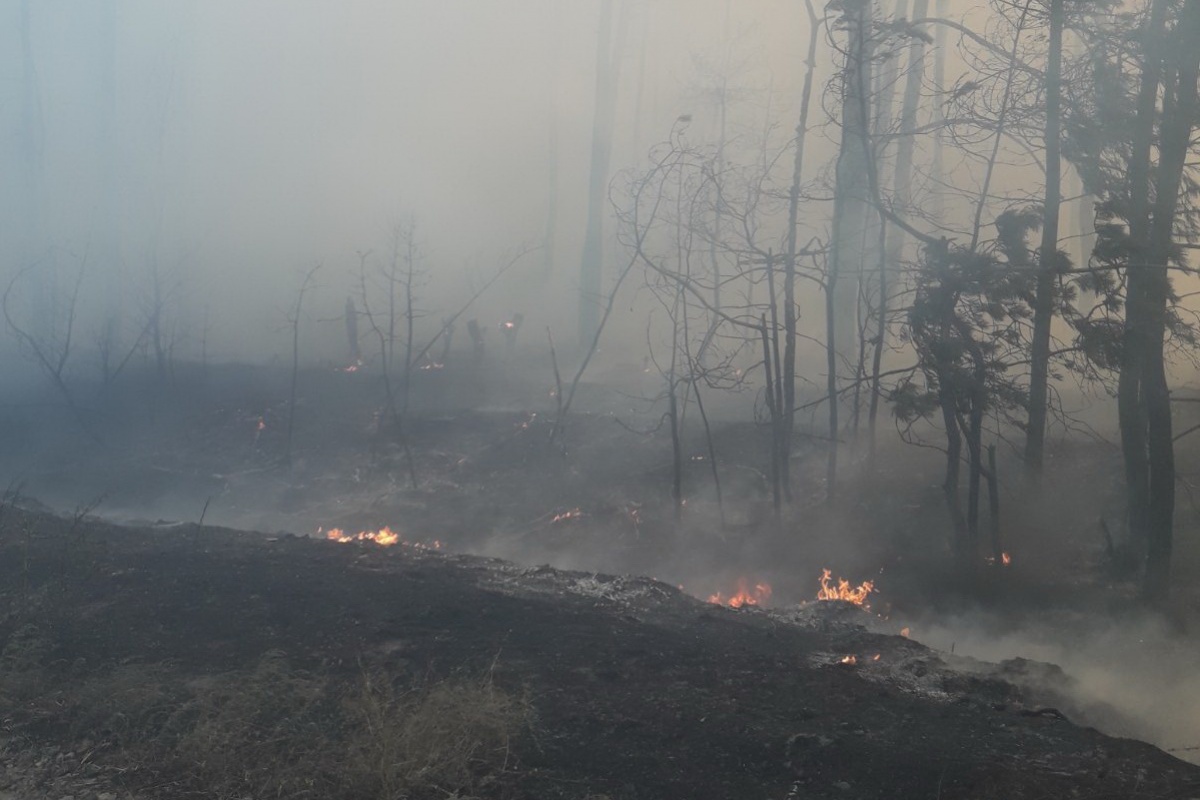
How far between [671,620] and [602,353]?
1890 centimetres

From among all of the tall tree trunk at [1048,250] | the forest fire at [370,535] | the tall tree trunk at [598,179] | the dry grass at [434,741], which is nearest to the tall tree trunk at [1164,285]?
the tall tree trunk at [1048,250]

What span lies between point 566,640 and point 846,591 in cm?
510

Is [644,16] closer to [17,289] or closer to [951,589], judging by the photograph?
[17,289]

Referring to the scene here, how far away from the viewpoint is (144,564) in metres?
11.2

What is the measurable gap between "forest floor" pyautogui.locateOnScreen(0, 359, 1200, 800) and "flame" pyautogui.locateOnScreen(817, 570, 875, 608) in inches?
8.1

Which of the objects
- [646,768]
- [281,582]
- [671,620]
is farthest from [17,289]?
[646,768]

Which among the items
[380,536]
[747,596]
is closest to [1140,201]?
[747,596]

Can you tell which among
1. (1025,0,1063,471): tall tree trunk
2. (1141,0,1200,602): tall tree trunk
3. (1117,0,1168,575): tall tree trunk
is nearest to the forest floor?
(1141,0,1200,602): tall tree trunk

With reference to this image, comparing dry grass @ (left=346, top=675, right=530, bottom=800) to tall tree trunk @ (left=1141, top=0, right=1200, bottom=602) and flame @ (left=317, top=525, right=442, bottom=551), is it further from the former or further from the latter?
flame @ (left=317, top=525, right=442, bottom=551)

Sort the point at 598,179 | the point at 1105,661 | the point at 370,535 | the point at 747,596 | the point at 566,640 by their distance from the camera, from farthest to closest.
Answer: the point at 598,179, the point at 370,535, the point at 747,596, the point at 1105,661, the point at 566,640

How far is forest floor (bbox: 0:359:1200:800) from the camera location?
6.39 metres

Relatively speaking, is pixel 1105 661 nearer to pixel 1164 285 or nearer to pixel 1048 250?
pixel 1164 285

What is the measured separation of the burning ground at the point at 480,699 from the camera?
6.22 metres

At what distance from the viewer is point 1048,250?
11156mm
